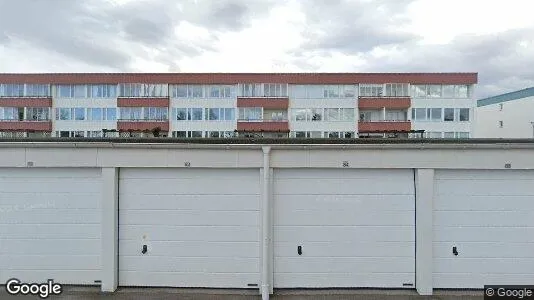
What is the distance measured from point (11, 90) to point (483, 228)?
45.1 m

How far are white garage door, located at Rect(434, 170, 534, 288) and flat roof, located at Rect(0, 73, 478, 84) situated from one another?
2903 centimetres

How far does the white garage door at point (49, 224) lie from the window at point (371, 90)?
32.1m

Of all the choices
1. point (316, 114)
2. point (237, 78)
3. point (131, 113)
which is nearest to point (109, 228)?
point (237, 78)

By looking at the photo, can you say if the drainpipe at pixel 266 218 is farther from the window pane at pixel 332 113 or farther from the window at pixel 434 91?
the window at pixel 434 91

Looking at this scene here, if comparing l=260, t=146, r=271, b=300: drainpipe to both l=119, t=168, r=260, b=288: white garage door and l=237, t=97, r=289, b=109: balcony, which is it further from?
l=237, t=97, r=289, b=109: balcony

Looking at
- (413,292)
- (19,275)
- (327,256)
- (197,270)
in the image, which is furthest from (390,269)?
(19,275)

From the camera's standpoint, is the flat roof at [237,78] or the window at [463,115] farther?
the window at [463,115]

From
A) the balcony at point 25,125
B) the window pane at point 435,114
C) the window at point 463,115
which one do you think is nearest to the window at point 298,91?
the window pane at point 435,114

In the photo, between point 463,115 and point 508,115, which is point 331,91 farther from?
point 508,115

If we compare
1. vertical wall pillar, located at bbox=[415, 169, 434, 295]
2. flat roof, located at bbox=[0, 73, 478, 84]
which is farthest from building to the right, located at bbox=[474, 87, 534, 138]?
vertical wall pillar, located at bbox=[415, 169, 434, 295]

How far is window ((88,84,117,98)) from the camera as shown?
36500mm

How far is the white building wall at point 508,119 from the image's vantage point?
38.4 meters

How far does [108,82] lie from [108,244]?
110 ft

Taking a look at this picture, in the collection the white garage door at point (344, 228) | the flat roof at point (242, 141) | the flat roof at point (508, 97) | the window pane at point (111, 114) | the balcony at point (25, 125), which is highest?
the flat roof at point (508, 97)
